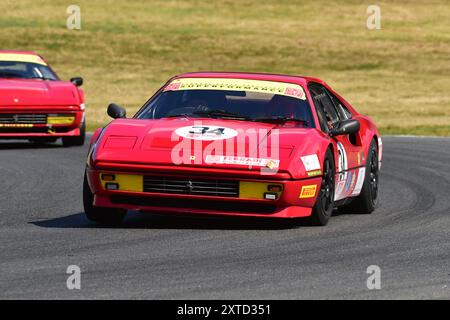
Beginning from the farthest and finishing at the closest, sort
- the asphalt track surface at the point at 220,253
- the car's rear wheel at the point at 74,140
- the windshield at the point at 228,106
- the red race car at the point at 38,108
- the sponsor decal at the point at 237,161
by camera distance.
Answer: the car's rear wheel at the point at 74,140 → the red race car at the point at 38,108 → the windshield at the point at 228,106 → the sponsor decal at the point at 237,161 → the asphalt track surface at the point at 220,253

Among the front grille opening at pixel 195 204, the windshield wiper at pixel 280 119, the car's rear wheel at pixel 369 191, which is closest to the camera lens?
the front grille opening at pixel 195 204

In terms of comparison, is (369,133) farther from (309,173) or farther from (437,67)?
(437,67)

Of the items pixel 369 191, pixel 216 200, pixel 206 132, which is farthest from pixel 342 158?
pixel 216 200

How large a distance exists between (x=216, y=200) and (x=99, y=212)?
39.5 inches

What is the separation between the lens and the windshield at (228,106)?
10711mm

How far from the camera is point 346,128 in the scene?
10719 millimetres

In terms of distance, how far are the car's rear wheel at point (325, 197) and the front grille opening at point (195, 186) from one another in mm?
750

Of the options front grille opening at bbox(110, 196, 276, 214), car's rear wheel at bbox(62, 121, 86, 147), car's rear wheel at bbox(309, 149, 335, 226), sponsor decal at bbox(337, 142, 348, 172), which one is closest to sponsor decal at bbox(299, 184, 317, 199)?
car's rear wheel at bbox(309, 149, 335, 226)

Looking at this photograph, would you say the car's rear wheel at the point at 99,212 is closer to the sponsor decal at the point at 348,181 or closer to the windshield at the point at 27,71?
the sponsor decal at the point at 348,181

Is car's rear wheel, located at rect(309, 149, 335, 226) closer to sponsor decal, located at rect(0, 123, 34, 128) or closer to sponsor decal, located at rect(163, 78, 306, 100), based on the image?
sponsor decal, located at rect(163, 78, 306, 100)

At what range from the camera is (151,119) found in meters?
10.6

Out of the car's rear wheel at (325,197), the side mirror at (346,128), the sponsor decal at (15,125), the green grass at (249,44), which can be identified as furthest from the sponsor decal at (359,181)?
the green grass at (249,44)

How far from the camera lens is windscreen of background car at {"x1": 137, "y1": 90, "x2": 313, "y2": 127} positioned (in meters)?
10.8
